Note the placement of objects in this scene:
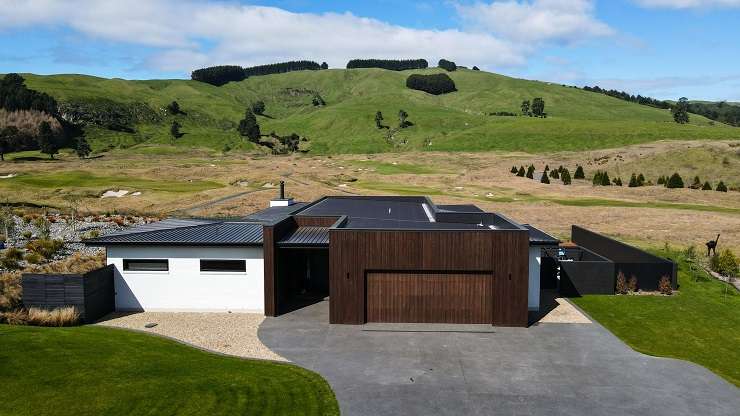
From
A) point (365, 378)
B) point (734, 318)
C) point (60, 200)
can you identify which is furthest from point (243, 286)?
point (60, 200)

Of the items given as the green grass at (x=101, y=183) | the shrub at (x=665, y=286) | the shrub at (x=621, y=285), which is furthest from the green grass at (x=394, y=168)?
the shrub at (x=665, y=286)

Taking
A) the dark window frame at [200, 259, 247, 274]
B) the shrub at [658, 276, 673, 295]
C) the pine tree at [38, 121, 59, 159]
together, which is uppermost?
the pine tree at [38, 121, 59, 159]

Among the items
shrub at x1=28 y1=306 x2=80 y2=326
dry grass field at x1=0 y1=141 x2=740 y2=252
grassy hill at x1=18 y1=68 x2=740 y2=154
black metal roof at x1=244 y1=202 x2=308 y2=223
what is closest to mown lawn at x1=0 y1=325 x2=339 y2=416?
shrub at x1=28 y1=306 x2=80 y2=326

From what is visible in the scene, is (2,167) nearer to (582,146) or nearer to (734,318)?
(734,318)

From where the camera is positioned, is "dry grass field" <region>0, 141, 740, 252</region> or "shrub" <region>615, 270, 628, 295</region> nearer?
"shrub" <region>615, 270, 628, 295</region>

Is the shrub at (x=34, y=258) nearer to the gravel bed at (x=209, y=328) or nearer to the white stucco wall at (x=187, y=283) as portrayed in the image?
the white stucco wall at (x=187, y=283)

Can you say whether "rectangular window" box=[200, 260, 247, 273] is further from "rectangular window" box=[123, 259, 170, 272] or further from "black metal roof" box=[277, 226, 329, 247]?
"black metal roof" box=[277, 226, 329, 247]

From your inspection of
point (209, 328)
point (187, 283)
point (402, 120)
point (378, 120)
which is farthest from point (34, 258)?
point (402, 120)
